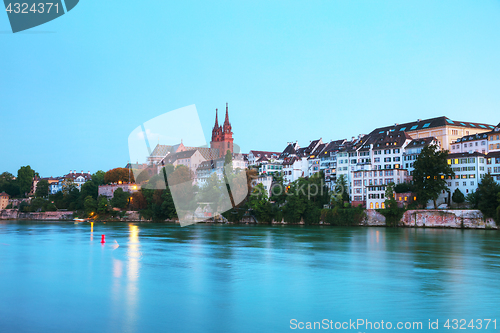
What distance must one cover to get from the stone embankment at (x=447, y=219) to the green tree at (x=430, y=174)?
1.70 metres

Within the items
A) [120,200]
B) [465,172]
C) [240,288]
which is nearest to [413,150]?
[465,172]

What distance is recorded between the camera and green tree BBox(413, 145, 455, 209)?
2016 inches

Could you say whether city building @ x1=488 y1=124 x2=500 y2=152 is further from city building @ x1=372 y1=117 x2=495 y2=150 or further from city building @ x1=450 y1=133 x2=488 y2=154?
city building @ x1=372 y1=117 x2=495 y2=150

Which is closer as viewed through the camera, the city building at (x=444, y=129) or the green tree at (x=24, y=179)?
the city building at (x=444, y=129)

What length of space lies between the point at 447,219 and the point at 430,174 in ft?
18.5

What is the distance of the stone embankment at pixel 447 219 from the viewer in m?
47.4

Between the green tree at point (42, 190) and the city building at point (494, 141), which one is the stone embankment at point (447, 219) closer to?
the city building at point (494, 141)

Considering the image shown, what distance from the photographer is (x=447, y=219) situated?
162ft

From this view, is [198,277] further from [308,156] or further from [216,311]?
[308,156]

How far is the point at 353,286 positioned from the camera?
1761 cm

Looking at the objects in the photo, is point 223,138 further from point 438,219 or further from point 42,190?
point 438,219

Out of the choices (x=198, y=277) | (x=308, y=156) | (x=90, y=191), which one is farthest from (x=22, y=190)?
(x=198, y=277)

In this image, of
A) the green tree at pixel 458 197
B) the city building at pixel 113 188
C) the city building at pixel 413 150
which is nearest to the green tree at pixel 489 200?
the green tree at pixel 458 197

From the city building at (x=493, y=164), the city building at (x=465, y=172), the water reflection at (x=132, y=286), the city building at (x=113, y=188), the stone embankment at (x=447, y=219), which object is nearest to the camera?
the water reflection at (x=132, y=286)
